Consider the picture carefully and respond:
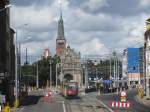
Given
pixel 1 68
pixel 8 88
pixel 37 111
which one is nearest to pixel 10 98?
pixel 8 88

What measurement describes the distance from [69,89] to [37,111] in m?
42.4

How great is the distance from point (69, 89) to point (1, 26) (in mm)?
20953

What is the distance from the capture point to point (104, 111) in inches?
2549

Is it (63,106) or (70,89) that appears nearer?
(63,106)

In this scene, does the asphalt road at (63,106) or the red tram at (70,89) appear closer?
the asphalt road at (63,106)

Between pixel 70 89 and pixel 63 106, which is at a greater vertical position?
pixel 70 89

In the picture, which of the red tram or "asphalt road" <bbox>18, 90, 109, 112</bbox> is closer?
"asphalt road" <bbox>18, 90, 109, 112</bbox>

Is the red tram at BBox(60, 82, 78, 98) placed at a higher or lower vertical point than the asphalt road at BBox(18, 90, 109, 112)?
higher

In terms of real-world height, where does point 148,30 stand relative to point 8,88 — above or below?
above

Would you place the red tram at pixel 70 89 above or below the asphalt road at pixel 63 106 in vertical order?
above

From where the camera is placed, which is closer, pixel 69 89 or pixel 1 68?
pixel 1 68

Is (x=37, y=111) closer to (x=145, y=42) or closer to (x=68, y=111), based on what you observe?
(x=68, y=111)

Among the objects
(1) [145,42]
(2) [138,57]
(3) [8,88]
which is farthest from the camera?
(2) [138,57]

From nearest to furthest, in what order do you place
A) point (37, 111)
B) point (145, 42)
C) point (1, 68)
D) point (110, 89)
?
1. point (37, 111)
2. point (1, 68)
3. point (145, 42)
4. point (110, 89)
